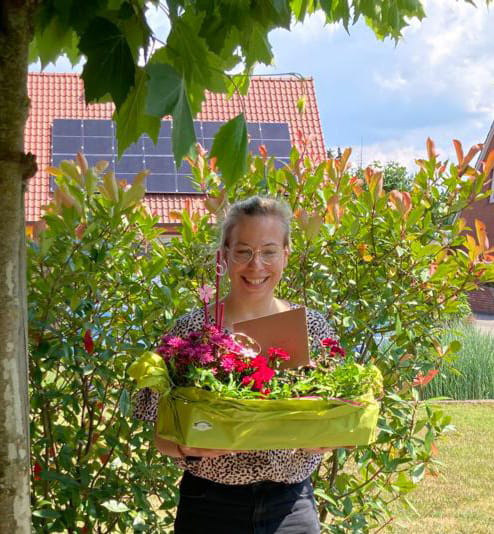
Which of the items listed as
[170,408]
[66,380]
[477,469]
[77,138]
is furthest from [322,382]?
[77,138]

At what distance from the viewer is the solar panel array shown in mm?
15180

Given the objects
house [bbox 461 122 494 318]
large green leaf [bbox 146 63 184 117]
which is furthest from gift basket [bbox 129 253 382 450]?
house [bbox 461 122 494 318]

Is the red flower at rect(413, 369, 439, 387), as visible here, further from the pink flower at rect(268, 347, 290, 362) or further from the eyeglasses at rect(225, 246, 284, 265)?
the pink flower at rect(268, 347, 290, 362)

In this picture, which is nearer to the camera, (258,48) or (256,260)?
(258,48)

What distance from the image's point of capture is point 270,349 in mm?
2053

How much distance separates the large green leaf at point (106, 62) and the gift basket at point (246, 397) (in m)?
0.60

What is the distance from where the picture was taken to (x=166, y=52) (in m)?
1.81

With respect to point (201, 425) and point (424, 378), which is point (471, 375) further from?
point (201, 425)

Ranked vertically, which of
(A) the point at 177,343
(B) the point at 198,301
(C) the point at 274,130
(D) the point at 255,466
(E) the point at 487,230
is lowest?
(D) the point at 255,466

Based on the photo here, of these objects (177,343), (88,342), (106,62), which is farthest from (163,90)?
(88,342)

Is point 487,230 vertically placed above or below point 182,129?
above

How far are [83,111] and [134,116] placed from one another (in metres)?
17.8

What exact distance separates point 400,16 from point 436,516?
3.97 meters

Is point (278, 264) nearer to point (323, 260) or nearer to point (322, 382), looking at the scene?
point (322, 382)
